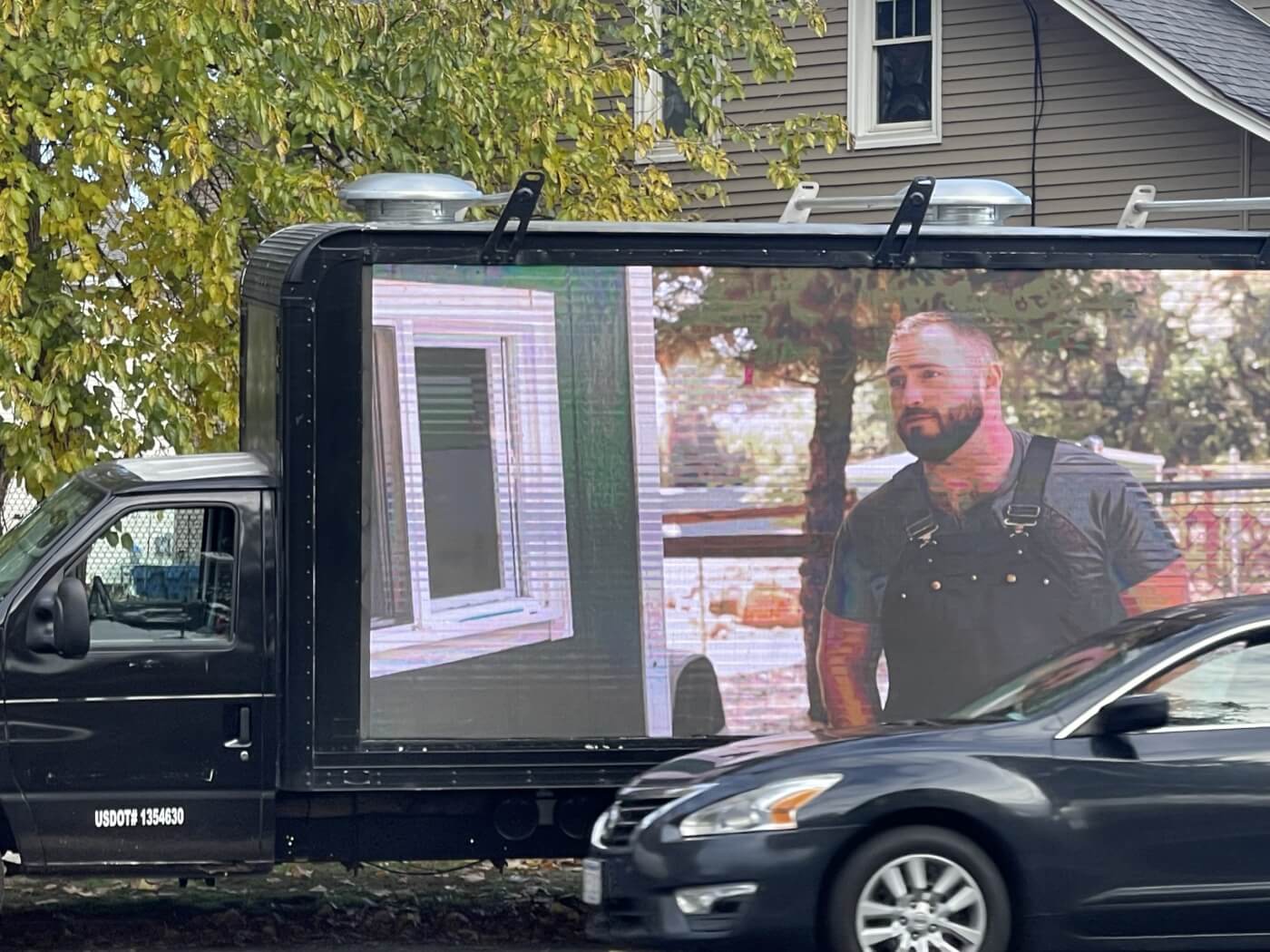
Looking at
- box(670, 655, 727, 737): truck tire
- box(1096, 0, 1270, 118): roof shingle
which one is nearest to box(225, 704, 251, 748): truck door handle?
box(670, 655, 727, 737): truck tire

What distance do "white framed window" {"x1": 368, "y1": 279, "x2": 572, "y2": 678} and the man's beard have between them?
4.84 feet

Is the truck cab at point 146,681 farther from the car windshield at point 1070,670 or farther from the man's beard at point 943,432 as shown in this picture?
the car windshield at point 1070,670

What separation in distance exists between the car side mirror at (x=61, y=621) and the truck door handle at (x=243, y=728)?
659 mm

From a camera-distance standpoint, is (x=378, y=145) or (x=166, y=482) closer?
(x=166, y=482)

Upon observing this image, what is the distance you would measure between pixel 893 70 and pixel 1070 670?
10.7 metres

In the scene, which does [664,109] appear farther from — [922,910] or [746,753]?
[922,910]

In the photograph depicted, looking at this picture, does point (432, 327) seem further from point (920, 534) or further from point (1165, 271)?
point (1165, 271)

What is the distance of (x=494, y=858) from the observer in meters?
8.30

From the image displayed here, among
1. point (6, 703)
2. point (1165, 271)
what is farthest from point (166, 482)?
point (1165, 271)

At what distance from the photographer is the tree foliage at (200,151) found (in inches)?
432

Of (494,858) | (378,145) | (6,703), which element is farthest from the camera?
(378,145)

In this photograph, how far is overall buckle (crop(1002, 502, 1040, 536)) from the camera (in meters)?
8.27

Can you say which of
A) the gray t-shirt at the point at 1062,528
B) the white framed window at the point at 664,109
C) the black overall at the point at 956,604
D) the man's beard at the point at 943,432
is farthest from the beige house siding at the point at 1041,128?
the black overall at the point at 956,604

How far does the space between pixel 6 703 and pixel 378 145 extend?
19.5 feet
